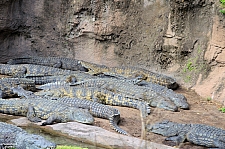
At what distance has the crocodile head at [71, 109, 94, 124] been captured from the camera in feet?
20.8

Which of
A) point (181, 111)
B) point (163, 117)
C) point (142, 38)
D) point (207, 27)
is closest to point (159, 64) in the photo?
point (142, 38)

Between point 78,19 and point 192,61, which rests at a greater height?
point 78,19

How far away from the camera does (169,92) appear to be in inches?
317

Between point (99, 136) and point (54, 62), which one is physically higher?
point (54, 62)

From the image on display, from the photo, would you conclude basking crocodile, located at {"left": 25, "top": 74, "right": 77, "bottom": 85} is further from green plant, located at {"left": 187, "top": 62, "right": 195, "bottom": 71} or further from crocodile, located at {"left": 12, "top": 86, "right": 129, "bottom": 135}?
green plant, located at {"left": 187, "top": 62, "right": 195, "bottom": 71}

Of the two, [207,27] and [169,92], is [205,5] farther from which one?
[169,92]

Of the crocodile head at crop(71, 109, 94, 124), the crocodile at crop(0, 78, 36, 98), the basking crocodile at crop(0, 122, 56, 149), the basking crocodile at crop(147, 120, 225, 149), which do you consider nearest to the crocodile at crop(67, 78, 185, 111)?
the crocodile at crop(0, 78, 36, 98)

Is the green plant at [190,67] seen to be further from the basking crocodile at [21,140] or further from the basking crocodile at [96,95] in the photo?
the basking crocodile at [21,140]

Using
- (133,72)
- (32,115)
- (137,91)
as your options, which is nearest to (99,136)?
(32,115)

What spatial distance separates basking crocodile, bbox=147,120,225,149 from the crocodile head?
2.90ft

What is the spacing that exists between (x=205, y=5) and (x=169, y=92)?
201 cm

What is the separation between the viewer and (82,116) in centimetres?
639

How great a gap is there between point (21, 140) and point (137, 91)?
3248mm

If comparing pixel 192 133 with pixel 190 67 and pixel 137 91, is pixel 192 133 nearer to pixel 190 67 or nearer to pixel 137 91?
pixel 137 91
